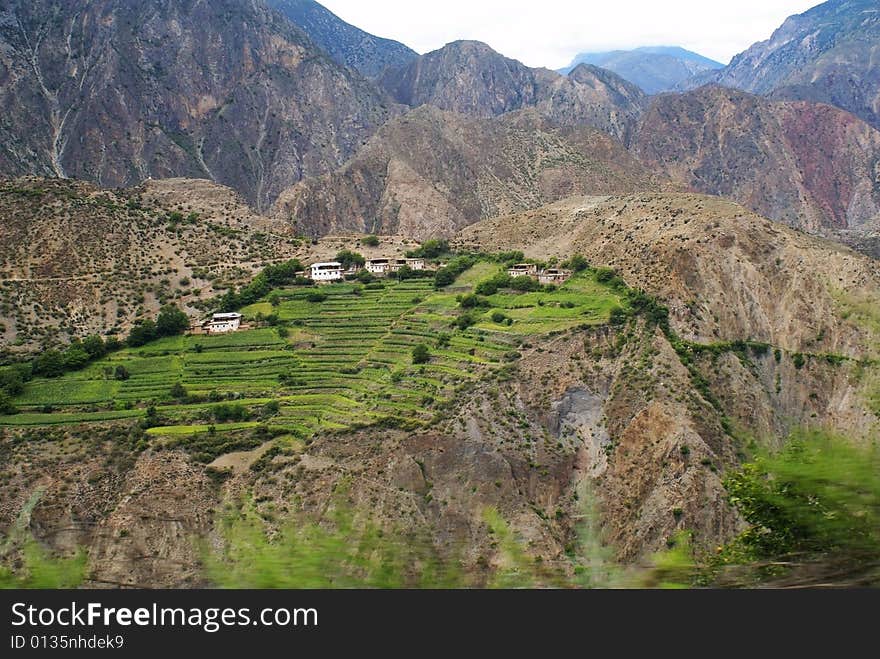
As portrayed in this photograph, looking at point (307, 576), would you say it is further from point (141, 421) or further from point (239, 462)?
point (141, 421)

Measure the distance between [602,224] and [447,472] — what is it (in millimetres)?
33619

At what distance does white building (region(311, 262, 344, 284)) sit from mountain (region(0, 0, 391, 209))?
79.6 m

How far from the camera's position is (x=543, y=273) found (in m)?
56.7

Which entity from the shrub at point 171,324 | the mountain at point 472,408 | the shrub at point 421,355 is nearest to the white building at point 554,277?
the mountain at point 472,408

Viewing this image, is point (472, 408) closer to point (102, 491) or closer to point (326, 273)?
point (102, 491)

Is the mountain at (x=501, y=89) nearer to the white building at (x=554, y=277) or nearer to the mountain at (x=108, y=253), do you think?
the mountain at (x=108, y=253)

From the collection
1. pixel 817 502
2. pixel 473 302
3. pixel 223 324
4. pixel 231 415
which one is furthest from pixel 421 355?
pixel 817 502

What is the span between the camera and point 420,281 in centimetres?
5912

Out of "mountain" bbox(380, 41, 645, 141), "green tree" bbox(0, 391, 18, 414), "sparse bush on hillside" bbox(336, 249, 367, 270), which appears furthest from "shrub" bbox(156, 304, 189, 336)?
"mountain" bbox(380, 41, 645, 141)

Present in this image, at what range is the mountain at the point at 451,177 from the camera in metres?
108

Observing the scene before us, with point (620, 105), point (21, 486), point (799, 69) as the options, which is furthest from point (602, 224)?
point (799, 69)

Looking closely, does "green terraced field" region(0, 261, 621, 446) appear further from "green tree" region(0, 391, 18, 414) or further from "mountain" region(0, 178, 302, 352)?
"mountain" region(0, 178, 302, 352)

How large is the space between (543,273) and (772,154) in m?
102

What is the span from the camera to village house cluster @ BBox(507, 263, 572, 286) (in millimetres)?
55856
